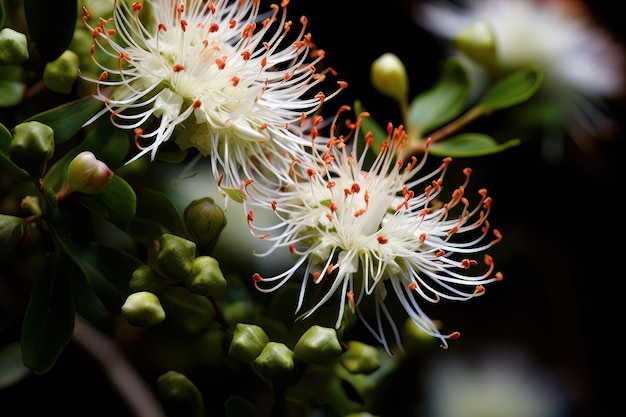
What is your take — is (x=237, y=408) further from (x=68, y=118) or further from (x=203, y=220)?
(x=68, y=118)

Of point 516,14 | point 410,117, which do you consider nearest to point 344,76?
point 516,14

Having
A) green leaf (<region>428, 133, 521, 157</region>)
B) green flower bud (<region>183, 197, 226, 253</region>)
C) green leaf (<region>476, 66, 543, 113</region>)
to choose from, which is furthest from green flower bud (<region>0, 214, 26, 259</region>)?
green leaf (<region>476, 66, 543, 113</region>)

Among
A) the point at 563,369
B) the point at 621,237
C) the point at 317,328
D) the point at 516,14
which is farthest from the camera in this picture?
the point at 621,237

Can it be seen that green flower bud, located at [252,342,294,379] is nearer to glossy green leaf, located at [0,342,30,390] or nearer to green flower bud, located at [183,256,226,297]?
green flower bud, located at [183,256,226,297]

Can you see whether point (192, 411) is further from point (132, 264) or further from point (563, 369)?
point (563, 369)

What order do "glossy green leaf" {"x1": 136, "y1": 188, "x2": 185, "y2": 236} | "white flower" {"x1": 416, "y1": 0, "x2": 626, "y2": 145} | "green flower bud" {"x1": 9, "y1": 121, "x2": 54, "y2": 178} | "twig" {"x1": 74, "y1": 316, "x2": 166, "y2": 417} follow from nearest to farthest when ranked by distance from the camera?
"green flower bud" {"x1": 9, "y1": 121, "x2": 54, "y2": 178}, "glossy green leaf" {"x1": 136, "y1": 188, "x2": 185, "y2": 236}, "twig" {"x1": 74, "y1": 316, "x2": 166, "y2": 417}, "white flower" {"x1": 416, "y1": 0, "x2": 626, "y2": 145}

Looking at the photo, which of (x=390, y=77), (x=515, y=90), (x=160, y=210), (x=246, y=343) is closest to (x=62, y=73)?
(x=160, y=210)
